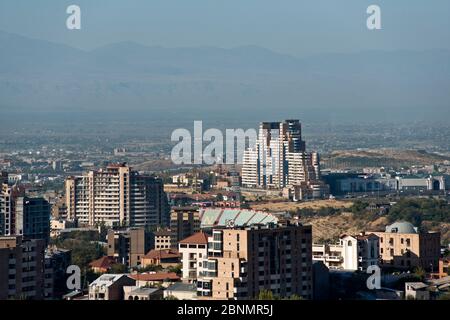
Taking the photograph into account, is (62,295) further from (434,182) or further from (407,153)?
(407,153)

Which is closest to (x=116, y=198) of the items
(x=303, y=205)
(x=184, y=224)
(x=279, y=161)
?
(x=303, y=205)

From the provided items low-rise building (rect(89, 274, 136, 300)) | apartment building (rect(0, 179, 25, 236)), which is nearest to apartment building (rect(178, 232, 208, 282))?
low-rise building (rect(89, 274, 136, 300))

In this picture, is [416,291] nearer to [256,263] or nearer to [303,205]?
[256,263]

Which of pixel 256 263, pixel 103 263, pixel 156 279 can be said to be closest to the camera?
pixel 256 263

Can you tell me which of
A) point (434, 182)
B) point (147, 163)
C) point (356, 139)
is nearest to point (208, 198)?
point (434, 182)

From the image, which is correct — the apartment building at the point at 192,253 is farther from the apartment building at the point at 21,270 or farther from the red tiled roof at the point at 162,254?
the red tiled roof at the point at 162,254

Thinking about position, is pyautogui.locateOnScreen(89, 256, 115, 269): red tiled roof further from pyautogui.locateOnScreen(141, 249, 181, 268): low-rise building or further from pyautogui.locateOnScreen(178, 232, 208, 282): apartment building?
pyautogui.locateOnScreen(178, 232, 208, 282): apartment building

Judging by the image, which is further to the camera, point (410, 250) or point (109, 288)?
point (410, 250)
